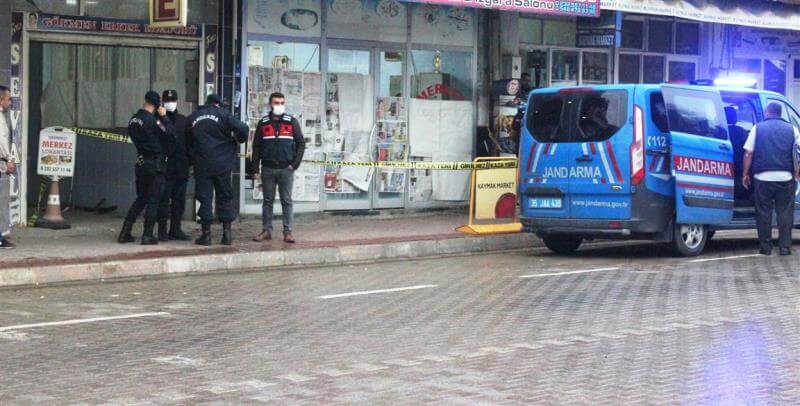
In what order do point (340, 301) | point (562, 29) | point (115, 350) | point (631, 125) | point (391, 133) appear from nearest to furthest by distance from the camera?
point (115, 350), point (340, 301), point (631, 125), point (391, 133), point (562, 29)

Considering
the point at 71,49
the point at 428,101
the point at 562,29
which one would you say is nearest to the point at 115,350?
the point at 71,49

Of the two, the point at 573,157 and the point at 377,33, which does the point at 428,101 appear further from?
the point at 573,157

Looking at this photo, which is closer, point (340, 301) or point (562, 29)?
point (340, 301)

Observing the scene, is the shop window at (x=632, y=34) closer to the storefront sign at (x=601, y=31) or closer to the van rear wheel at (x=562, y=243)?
the storefront sign at (x=601, y=31)

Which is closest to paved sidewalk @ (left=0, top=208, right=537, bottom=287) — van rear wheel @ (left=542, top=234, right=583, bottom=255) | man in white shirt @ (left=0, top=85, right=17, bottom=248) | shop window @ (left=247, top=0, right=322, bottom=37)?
man in white shirt @ (left=0, top=85, right=17, bottom=248)

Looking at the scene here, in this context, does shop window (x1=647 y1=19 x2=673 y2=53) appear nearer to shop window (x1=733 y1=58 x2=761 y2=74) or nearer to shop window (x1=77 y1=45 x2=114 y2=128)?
shop window (x1=733 y1=58 x2=761 y2=74)

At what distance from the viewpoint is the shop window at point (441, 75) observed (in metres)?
19.7

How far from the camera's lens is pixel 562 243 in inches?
619

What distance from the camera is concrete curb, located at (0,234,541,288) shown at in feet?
40.7

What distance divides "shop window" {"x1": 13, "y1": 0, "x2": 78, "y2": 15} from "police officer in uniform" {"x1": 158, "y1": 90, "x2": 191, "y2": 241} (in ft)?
6.70

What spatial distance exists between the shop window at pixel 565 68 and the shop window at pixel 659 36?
196 centimetres

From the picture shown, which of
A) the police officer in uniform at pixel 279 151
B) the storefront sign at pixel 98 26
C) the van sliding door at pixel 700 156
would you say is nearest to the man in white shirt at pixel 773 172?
the van sliding door at pixel 700 156

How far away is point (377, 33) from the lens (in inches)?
749

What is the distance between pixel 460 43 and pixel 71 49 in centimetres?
610
